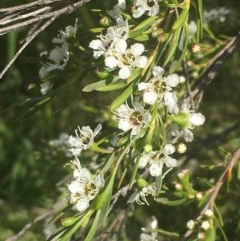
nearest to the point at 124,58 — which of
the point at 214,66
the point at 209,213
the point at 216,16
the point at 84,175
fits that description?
the point at 84,175

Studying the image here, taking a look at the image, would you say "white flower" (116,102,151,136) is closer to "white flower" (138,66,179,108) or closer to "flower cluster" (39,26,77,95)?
"white flower" (138,66,179,108)

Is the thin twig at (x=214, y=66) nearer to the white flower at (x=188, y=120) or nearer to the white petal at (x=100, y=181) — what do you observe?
the white flower at (x=188, y=120)

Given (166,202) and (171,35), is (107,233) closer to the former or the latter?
(166,202)

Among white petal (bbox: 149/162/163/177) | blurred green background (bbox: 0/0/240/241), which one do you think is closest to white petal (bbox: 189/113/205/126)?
white petal (bbox: 149/162/163/177)

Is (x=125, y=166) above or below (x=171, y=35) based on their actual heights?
below

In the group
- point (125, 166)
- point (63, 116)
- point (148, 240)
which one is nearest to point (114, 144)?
point (125, 166)

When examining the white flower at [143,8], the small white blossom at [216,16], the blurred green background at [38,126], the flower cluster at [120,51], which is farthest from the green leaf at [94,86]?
the blurred green background at [38,126]
